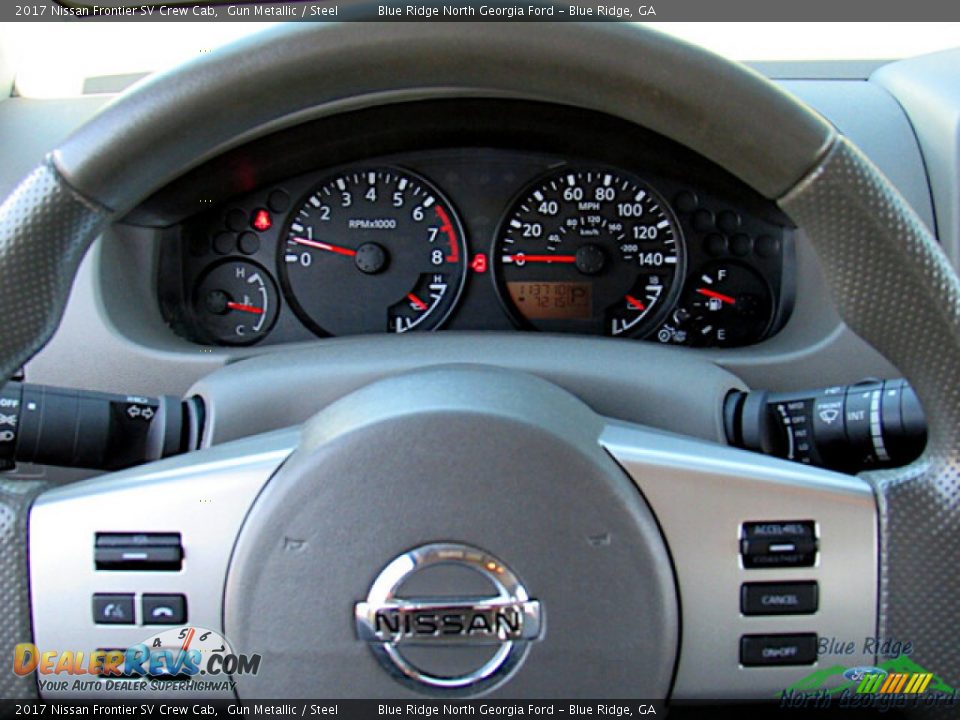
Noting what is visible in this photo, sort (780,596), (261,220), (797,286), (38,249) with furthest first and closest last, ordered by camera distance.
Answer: (261,220)
(797,286)
(780,596)
(38,249)

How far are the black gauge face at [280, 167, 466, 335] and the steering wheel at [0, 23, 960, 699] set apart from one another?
1224 mm

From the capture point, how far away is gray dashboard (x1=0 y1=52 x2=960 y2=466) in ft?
6.28

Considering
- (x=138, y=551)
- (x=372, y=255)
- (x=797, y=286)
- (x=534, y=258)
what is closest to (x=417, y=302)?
(x=372, y=255)

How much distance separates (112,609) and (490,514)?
15.4 inches

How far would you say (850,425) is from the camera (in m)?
1.22

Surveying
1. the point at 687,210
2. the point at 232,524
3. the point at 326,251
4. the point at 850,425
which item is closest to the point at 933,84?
the point at 687,210

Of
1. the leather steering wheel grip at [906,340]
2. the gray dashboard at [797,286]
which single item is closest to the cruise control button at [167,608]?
the leather steering wheel grip at [906,340]

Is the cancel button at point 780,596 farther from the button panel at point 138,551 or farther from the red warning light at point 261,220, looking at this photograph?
the red warning light at point 261,220

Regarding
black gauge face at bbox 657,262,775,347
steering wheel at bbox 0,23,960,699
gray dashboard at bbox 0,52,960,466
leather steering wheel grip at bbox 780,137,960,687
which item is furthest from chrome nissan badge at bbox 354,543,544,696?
black gauge face at bbox 657,262,775,347

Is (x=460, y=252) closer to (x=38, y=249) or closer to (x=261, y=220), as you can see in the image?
(x=261, y=220)

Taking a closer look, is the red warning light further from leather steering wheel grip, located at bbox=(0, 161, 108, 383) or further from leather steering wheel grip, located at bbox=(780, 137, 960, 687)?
leather steering wheel grip, located at bbox=(780, 137, 960, 687)

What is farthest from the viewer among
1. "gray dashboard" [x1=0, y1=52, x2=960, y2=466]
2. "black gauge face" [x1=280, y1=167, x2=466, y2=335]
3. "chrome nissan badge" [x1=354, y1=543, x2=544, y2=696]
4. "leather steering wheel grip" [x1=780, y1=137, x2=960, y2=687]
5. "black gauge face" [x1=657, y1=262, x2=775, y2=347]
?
"black gauge face" [x1=280, y1=167, x2=466, y2=335]

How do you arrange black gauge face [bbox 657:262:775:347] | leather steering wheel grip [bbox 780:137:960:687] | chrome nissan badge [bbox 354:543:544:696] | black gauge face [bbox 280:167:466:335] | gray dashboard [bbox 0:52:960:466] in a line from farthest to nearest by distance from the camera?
black gauge face [bbox 280:167:466:335] < black gauge face [bbox 657:262:775:347] < gray dashboard [bbox 0:52:960:466] < chrome nissan badge [bbox 354:543:544:696] < leather steering wheel grip [bbox 780:137:960:687]

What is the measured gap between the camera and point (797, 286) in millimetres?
2098
